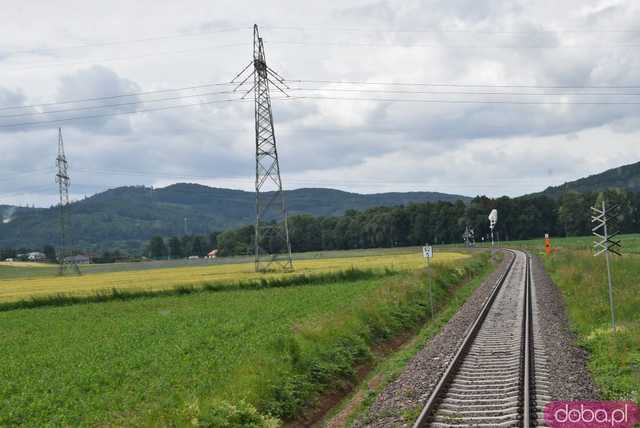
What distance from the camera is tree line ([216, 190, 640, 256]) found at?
168m

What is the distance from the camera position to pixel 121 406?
56.8 ft

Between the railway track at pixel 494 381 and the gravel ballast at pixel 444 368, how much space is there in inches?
13.0

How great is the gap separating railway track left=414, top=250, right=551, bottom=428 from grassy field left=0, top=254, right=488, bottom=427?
10.9ft

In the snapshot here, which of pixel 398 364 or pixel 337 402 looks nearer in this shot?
pixel 337 402

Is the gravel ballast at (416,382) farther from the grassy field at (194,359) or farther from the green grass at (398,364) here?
the grassy field at (194,359)

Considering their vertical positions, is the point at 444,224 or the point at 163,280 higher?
the point at 444,224

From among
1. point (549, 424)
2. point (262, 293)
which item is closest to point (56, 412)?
point (549, 424)

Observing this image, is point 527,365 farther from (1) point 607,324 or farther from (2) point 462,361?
(1) point 607,324

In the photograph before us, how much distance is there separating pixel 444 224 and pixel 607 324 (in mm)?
159059

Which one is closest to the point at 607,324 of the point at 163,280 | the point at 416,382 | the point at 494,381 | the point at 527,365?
the point at 527,365

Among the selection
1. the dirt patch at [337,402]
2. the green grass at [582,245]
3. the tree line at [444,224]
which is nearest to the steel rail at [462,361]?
the dirt patch at [337,402]

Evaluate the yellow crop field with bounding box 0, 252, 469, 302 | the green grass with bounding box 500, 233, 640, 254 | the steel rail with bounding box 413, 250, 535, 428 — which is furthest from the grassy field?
the green grass with bounding box 500, 233, 640, 254

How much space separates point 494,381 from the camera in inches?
656

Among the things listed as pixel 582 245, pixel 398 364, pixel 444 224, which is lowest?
pixel 398 364
